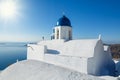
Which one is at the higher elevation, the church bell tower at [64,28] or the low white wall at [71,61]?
the church bell tower at [64,28]

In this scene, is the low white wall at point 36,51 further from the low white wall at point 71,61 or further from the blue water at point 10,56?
the blue water at point 10,56

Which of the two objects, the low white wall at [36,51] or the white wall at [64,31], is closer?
the low white wall at [36,51]

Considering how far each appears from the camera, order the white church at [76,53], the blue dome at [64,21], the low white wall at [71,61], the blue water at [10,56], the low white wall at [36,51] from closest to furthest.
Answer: the low white wall at [71,61]
the white church at [76,53]
the low white wall at [36,51]
the blue dome at [64,21]
the blue water at [10,56]

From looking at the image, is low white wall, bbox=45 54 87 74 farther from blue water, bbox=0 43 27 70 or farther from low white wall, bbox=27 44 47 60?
blue water, bbox=0 43 27 70

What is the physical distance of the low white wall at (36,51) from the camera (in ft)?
45.7

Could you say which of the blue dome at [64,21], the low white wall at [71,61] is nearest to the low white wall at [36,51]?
the low white wall at [71,61]

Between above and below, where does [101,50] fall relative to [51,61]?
above

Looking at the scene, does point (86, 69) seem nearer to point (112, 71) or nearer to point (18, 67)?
point (112, 71)

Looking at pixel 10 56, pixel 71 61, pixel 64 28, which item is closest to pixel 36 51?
pixel 64 28

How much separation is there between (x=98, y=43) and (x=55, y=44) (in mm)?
4616

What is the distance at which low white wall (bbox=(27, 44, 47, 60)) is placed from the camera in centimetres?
1394

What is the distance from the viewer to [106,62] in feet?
41.3

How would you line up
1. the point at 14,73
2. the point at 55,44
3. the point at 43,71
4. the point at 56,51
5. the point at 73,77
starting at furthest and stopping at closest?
1. the point at 55,44
2. the point at 56,51
3. the point at 14,73
4. the point at 43,71
5. the point at 73,77

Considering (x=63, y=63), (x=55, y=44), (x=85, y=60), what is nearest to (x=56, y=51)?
(x=55, y=44)
